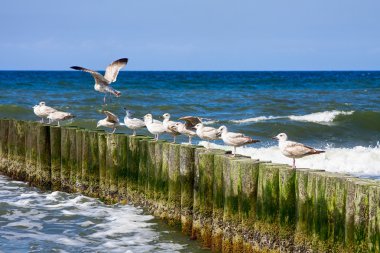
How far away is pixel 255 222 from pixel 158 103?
87.7ft

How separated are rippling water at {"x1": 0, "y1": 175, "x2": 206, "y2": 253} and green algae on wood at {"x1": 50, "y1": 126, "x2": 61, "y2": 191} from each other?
379mm

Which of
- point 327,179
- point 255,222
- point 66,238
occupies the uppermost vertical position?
point 327,179

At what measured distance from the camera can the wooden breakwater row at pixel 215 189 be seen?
263 inches

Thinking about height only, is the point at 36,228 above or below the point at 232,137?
below

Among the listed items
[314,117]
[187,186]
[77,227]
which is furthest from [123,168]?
[314,117]

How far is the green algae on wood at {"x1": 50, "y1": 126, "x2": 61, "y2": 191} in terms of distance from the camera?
12258mm

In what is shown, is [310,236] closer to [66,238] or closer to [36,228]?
[66,238]

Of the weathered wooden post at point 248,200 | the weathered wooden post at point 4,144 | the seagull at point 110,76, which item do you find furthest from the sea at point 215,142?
the seagull at point 110,76

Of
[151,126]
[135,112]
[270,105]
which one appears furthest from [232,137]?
[270,105]

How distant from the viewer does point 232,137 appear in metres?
9.23

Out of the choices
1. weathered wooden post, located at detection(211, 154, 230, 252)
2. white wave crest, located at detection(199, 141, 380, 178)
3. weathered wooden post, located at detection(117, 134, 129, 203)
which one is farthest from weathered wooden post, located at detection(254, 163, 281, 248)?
white wave crest, located at detection(199, 141, 380, 178)

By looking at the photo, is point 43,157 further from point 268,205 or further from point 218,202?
point 268,205

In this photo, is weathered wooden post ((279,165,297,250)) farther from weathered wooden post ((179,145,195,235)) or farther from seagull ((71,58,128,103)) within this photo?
seagull ((71,58,128,103))

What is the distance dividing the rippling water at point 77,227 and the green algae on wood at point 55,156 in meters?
0.38
